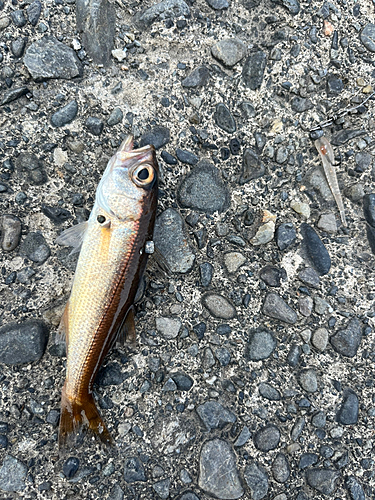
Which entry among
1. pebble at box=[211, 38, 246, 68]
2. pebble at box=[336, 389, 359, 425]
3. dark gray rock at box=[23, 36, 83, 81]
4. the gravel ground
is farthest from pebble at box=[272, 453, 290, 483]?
dark gray rock at box=[23, 36, 83, 81]

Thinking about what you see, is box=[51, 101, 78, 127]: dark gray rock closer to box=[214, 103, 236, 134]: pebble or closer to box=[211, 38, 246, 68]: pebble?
box=[214, 103, 236, 134]: pebble

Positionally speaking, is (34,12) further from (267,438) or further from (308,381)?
(267,438)

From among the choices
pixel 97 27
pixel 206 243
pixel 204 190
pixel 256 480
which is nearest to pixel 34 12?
pixel 97 27

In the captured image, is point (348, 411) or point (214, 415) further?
point (348, 411)

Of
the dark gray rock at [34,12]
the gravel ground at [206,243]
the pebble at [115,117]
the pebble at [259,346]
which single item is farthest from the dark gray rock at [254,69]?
the pebble at [259,346]

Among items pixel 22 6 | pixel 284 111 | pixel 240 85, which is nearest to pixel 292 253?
pixel 284 111

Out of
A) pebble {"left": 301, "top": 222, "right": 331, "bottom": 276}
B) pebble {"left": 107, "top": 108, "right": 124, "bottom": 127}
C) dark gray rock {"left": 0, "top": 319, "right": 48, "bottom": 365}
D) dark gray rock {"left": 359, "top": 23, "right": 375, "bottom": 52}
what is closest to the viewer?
dark gray rock {"left": 0, "top": 319, "right": 48, "bottom": 365}
